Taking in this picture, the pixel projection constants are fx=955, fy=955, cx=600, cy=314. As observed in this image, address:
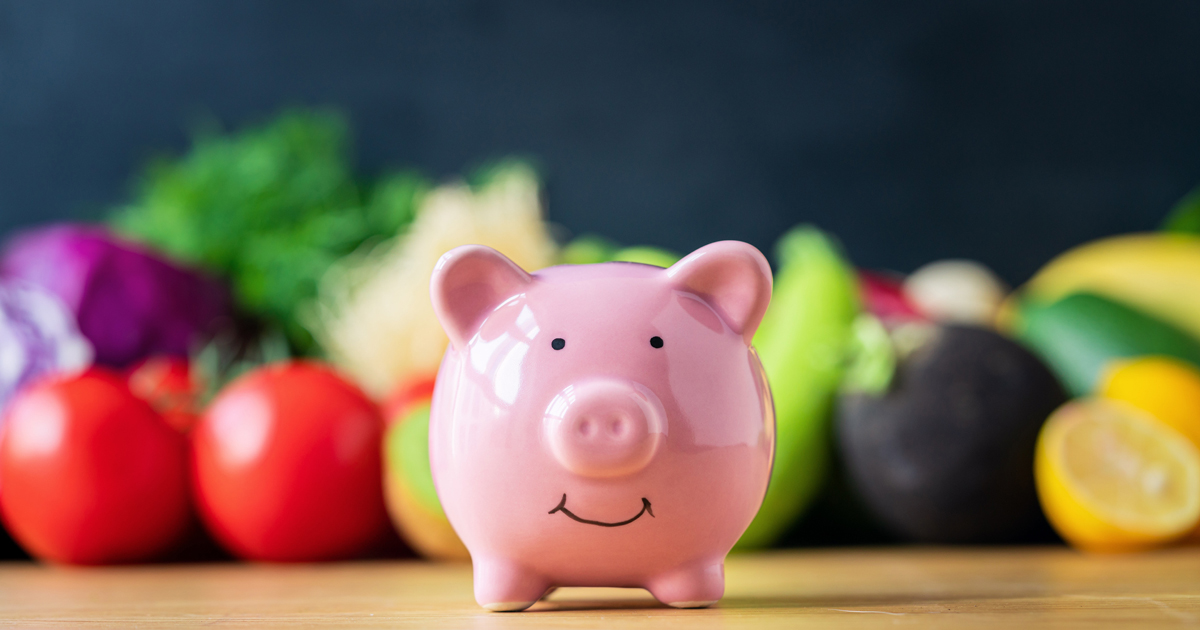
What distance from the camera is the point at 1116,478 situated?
2.87 ft

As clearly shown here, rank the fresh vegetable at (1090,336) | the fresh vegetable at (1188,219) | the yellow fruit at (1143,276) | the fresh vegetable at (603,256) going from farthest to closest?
the fresh vegetable at (1188,219) → the yellow fruit at (1143,276) → the fresh vegetable at (1090,336) → the fresh vegetable at (603,256)

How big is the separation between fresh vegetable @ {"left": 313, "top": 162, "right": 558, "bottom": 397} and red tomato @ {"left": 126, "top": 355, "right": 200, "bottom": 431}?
0.20 m

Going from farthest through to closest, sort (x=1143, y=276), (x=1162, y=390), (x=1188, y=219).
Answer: (x=1188, y=219), (x=1143, y=276), (x=1162, y=390)

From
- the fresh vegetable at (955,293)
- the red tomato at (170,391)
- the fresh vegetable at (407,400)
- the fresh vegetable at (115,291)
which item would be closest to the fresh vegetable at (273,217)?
the fresh vegetable at (115,291)

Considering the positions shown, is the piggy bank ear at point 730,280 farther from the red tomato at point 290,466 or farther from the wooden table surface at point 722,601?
the red tomato at point 290,466

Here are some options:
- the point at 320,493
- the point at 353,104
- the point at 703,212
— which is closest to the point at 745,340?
the point at 320,493

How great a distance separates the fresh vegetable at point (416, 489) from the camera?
0.85 metres

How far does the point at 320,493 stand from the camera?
0.86m

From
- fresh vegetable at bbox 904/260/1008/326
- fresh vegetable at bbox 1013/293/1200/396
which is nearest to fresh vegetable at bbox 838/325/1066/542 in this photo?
fresh vegetable at bbox 1013/293/1200/396

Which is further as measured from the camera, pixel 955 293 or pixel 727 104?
pixel 727 104

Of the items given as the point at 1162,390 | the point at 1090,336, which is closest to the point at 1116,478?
the point at 1162,390

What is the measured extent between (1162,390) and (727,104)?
2.98ft

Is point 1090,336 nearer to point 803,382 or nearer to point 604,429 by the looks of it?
point 803,382

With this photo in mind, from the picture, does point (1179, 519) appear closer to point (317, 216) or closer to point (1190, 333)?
point (1190, 333)
